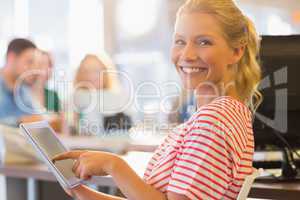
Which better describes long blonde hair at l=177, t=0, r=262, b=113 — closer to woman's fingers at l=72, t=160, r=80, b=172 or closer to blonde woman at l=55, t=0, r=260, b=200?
blonde woman at l=55, t=0, r=260, b=200

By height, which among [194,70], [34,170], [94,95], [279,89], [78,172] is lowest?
[34,170]

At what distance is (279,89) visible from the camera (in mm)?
1696

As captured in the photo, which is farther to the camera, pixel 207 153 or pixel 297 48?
pixel 297 48

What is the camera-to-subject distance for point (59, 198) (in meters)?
2.75

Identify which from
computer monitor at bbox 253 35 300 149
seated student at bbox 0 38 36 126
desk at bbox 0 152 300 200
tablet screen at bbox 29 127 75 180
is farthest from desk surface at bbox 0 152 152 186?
tablet screen at bbox 29 127 75 180

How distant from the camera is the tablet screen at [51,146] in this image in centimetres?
105

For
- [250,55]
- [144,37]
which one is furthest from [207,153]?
[144,37]

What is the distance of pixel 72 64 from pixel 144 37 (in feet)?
2.26

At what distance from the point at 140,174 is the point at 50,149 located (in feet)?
2.22

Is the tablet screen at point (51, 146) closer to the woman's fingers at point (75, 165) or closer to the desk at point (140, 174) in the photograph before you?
the woman's fingers at point (75, 165)

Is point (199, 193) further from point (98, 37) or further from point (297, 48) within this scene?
point (98, 37)

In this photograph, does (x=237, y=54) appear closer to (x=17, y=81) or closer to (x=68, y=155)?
(x=68, y=155)

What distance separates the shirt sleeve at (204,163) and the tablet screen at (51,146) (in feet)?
0.75

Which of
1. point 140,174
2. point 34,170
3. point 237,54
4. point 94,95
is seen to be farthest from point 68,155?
point 94,95
